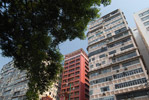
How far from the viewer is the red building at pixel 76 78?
138 ft

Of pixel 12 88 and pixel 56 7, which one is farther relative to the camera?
pixel 12 88

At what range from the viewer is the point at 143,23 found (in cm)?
3006

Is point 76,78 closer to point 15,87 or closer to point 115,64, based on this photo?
point 115,64

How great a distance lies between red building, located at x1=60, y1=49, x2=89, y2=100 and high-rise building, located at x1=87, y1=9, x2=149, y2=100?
575 inches

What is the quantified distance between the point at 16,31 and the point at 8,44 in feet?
2.99

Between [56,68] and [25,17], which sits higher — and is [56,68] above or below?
below

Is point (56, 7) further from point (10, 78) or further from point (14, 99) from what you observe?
point (10, 78)

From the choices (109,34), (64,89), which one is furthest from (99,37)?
(64,89)

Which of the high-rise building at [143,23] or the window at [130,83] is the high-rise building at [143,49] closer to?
the high-rise building at [143,23]

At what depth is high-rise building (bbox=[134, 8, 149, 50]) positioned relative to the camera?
1101 inches

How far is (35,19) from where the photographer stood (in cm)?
688

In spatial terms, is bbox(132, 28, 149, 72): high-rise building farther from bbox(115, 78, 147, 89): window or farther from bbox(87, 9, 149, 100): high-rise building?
bbox(115, 78, 147, 89): window

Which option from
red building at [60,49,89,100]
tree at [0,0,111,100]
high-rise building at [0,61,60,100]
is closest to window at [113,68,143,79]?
tree at [0,0,111,100]

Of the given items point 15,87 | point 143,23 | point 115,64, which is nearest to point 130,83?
point 115,64
